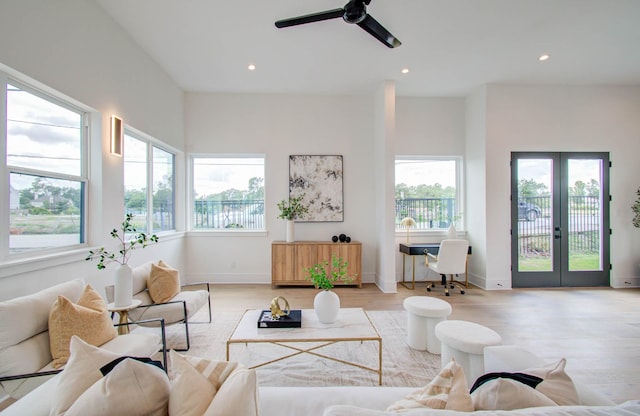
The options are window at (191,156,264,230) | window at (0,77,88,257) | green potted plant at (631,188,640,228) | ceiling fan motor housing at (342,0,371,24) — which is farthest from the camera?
window at (191,156,264,230)

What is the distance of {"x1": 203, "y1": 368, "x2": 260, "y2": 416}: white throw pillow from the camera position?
0.88 metres

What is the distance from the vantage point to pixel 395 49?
3697 mm

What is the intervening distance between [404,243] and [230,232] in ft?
10.3

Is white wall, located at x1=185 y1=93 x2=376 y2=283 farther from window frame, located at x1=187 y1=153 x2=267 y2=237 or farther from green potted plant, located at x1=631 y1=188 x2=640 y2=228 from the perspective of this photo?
green potted plant, located at x1=631 y1=188 x2=640 y2=228

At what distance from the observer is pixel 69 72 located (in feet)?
8.16

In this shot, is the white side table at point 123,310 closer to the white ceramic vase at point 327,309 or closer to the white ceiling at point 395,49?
the white ceramic vase at point 327,309

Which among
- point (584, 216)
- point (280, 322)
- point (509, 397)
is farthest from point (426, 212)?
point (509, 397)

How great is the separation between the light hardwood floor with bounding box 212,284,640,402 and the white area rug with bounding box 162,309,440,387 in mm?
833

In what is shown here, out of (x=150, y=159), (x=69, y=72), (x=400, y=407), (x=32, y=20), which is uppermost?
(x=32, y=20)

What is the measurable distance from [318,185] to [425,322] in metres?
3.06

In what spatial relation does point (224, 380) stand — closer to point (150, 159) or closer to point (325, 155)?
point (150, 159)

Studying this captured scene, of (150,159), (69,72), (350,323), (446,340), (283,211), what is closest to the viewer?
(446,340)

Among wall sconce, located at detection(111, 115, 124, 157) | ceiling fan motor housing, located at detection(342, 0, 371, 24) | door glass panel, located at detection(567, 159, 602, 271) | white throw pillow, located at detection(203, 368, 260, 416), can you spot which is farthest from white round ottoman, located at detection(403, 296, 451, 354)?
door glass panel, located at detection(567, 159, 602, 271)

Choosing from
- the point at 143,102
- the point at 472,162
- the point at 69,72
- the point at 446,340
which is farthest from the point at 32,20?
the point at 472,162
